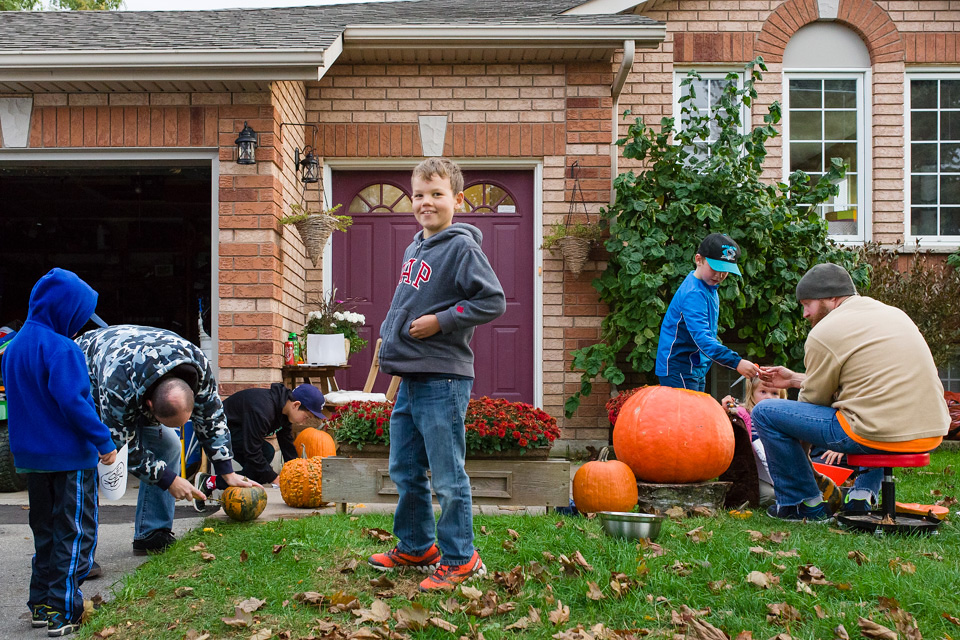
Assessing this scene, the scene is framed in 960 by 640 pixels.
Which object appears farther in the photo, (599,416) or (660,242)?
(599,416)

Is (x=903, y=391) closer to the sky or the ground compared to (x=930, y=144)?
closer to the ground

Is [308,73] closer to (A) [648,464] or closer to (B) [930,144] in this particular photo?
(A) [648,464]

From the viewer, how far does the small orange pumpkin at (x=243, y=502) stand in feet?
14.7

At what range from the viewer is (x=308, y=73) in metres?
6.31

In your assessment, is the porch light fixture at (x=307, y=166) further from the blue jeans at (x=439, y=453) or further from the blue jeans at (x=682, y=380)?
the blue jeans at (x=439, y=453)

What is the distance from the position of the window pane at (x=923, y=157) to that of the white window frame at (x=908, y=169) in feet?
0.32

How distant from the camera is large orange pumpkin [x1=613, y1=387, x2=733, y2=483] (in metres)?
4.60

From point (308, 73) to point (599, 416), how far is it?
3912 millimetres

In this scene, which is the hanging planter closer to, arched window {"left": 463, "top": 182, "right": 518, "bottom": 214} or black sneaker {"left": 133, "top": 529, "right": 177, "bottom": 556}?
arched window {"left": 463, "top": 182, "right": 518, "bottom": 214}

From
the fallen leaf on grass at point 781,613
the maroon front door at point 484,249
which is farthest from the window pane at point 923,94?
the fallen leaf on grass at point 781,613

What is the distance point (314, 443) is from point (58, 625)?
3.05m

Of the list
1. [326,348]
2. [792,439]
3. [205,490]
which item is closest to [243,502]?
[205,490]

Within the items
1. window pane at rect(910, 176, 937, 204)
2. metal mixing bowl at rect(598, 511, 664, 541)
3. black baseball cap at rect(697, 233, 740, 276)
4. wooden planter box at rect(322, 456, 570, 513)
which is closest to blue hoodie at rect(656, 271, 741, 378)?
black baseball cap at rect(697, 233, 740, 276)

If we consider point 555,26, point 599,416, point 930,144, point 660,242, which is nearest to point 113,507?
point 599,416
